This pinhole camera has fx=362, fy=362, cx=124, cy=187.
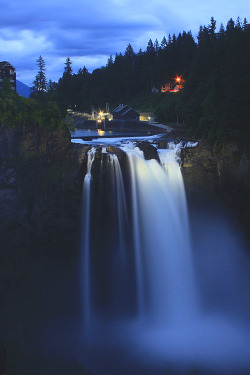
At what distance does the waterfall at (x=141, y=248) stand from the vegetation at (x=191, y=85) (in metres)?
6.20

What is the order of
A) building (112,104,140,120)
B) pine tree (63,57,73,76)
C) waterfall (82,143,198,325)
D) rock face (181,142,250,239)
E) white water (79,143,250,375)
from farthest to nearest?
pine tree (63,57,73,76)
building (112,104,140,120)
rock face (181,142,250,239)
waterfall (82,143,198,325)
white water (79,143,250,375)

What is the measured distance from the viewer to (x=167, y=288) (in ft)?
63.7

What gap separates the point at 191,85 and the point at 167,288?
1031 inches

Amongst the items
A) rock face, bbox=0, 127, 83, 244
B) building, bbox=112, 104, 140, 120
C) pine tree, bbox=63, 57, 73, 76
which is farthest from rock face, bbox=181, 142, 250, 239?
pine tree, bbox=63, 57, 73, 76

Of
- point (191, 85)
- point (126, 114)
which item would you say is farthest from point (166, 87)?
point (191, 85)

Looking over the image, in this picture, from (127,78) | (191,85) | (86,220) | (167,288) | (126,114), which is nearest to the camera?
(167,288)

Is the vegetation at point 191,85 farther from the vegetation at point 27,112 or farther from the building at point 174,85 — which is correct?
the vegetation at point 27,112

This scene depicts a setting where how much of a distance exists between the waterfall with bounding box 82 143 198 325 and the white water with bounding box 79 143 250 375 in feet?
0.19

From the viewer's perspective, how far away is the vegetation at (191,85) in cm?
2516

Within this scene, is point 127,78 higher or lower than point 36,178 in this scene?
higher

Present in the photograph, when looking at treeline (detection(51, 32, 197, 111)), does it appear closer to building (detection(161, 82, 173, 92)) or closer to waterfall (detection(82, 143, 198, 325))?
building (detection(161, 82, 173, 92))

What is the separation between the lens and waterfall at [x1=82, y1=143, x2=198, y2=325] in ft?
62.5

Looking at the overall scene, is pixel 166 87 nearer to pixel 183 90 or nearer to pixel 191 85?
pixel 183 90

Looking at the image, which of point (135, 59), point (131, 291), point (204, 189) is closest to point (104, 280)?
point (131, 291)
